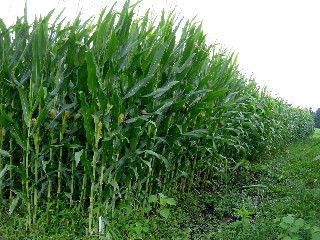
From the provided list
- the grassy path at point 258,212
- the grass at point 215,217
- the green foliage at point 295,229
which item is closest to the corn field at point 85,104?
the grass at point 215,217

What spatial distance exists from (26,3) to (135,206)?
7.30ft

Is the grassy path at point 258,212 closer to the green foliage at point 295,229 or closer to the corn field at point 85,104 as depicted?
the green foliage at point 295,229

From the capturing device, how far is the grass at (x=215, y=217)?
351cm

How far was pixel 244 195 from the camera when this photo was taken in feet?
19.0

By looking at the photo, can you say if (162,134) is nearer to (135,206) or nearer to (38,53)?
(135,206)

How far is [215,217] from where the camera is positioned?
4.91 metres

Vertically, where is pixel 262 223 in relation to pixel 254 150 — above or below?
below

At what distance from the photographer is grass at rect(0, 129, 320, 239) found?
351cm

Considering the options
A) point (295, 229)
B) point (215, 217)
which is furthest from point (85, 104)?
point (215, 217)

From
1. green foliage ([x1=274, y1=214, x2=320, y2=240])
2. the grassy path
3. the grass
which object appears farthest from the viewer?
the grassy path

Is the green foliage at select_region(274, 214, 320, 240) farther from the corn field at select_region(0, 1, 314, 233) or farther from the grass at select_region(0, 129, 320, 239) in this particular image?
the corn field at select_region(0, 1, 314, 233)

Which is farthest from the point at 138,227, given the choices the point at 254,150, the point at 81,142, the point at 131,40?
the point at 254,150

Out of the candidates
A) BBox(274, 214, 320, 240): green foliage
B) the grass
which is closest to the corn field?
the grass

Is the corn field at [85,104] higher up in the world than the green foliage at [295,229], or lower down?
higher up
